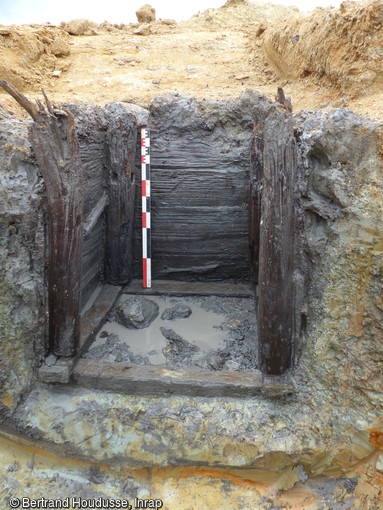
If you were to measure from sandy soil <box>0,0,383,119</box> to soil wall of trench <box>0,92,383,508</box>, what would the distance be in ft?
1.90

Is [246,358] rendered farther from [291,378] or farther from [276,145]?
[276,145]

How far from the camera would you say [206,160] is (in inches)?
135

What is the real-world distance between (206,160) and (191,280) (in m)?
1.17

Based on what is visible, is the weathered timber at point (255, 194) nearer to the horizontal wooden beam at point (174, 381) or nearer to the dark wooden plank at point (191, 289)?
the dark wooden plank at point (191, 289)

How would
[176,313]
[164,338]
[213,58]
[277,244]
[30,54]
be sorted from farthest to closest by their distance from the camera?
[213,58], [30,54], [176,313], [164,338], [277,244]

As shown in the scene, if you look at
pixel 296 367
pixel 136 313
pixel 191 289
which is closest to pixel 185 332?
pixel 136 313

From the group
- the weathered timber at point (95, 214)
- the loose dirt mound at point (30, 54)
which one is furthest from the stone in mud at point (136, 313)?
the loose dirt mound at point (30, 54)

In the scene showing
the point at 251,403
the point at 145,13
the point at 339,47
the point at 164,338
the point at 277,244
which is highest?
the point at 145,13

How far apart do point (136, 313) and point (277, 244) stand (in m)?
1.37

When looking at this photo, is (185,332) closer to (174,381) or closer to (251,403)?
(174,381)

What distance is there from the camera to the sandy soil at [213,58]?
10.7 ft

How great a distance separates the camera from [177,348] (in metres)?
2.81

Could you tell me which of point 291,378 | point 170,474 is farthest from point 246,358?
point 170,474

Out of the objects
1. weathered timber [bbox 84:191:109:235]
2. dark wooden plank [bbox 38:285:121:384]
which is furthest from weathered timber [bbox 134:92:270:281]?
dark wooden plank [bbox 38:285:121:384]
